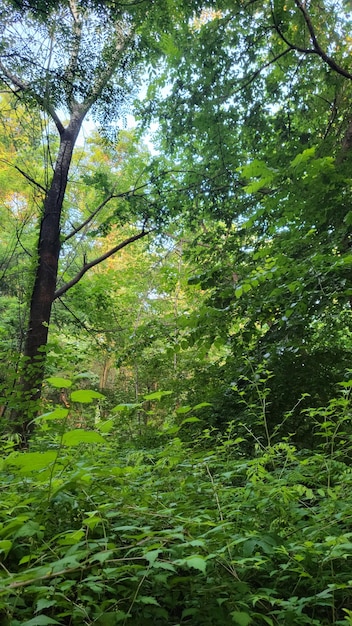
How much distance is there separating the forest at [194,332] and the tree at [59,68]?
0.08 ft

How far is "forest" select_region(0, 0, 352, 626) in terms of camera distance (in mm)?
1029

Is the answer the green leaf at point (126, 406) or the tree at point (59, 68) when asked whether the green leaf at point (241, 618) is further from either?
the tree at point (59, 68)

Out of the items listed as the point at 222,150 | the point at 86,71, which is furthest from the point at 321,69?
the point at 86,71

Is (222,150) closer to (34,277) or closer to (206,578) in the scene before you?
(34,277)

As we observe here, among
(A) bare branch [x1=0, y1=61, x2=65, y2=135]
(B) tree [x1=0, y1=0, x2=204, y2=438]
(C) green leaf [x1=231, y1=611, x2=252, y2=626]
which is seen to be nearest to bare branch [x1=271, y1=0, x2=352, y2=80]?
(B) tree [x1=0, y1=0, x2=204, y2=438]

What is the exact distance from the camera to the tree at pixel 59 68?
3947mm

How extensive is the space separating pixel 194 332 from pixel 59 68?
11.3ft

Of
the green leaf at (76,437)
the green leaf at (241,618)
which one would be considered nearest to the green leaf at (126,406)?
the green leaf at (76,437)

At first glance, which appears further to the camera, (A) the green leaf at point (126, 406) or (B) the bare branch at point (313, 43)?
(B) the bare branch at point (313, 43)

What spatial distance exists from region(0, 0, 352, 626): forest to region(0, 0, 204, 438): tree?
2 centimetres

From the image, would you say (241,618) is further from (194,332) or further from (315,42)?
(315,42)

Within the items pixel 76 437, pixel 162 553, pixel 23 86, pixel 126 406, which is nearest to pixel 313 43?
pixel 23 86

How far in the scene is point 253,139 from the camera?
210 inches

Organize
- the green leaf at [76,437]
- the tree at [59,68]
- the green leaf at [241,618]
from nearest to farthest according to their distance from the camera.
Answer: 1. the green leaf at [241,618]
2. the green leaf at [76,437]
3. the tree at [59,68]
